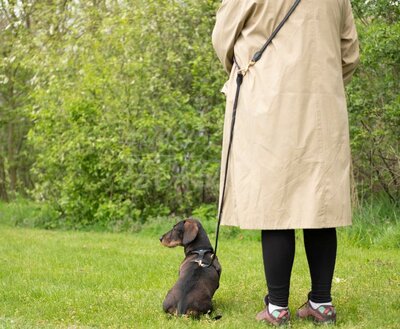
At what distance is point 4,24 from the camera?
46.3ft

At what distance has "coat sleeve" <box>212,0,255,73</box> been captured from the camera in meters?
3.69

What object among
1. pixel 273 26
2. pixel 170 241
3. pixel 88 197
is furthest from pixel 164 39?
pixel 273 26

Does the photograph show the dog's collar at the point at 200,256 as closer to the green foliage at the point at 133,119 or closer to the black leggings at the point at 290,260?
the black leggings at the point at 290,260

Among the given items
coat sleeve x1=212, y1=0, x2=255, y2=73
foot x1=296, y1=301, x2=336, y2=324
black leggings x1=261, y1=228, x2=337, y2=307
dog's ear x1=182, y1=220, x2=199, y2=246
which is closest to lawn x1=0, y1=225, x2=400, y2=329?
foot x1=296, y1=301, x2=336, y2=324

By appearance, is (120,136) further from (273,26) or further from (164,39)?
(273,26)

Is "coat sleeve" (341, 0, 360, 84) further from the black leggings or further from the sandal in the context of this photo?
the sandal

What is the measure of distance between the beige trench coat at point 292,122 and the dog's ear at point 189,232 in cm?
85

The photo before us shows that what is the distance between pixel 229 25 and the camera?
12.5 feet

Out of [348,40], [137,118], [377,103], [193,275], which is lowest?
[193,275]

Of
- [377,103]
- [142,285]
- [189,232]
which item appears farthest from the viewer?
[377,103]

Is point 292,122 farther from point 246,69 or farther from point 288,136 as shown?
point 246,69

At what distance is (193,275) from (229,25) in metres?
1.46

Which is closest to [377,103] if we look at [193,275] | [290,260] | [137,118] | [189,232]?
[137,118]

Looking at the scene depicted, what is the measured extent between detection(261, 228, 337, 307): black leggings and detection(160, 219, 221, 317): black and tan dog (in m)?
0.50
